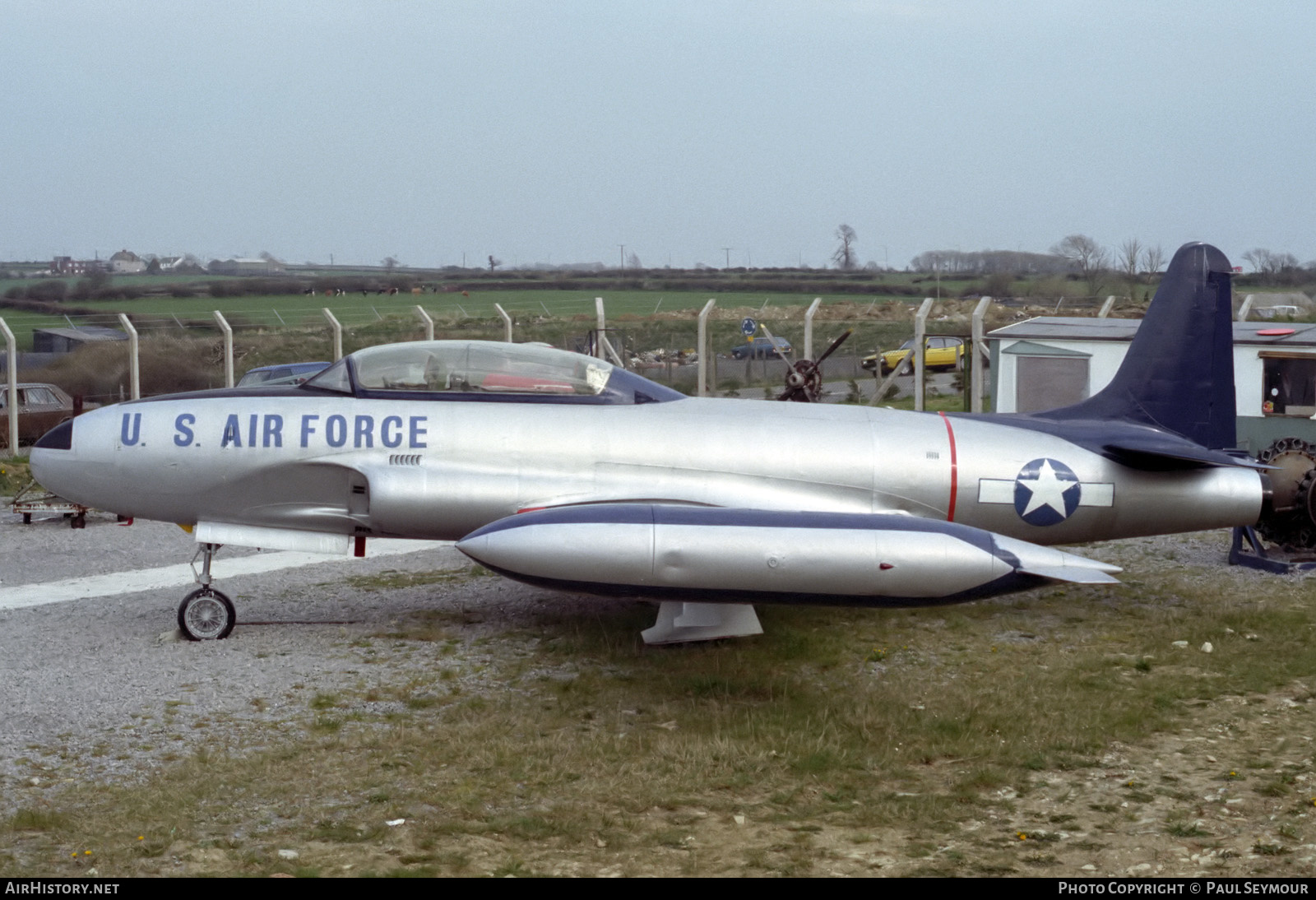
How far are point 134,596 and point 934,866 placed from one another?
848 cm

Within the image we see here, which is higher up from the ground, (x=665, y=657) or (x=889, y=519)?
(x=889, y=519)

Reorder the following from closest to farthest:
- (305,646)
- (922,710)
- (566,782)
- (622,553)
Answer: (566,782), (622,553), (922,710), (305,646)

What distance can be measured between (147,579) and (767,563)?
7467 mm

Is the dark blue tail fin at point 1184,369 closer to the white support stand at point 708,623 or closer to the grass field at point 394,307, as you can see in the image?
the white support stand at point 708,623

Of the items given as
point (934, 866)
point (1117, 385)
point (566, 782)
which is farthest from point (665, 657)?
point (1117, 385)

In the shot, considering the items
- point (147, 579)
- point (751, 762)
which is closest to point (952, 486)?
point (751, 762)

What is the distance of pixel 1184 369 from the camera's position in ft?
35.8

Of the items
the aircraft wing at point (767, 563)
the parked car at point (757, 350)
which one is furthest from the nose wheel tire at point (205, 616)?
the parked car at point (757, 350)

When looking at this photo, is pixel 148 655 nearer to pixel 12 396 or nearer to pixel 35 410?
pixel 12 396

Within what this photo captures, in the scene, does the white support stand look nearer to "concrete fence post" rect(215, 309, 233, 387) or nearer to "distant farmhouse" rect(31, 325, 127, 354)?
"concrete fence post" rect(215, 309, 233, 387)

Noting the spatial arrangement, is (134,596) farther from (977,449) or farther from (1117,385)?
(1117,385)

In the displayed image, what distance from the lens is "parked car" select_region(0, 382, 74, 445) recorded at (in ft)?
70.2

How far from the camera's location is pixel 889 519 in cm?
802

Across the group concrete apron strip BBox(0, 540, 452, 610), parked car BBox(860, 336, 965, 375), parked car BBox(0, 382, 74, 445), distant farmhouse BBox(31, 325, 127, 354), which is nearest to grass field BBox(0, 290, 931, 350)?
distant farmhouse BBox(31, 325, 127, 354)
